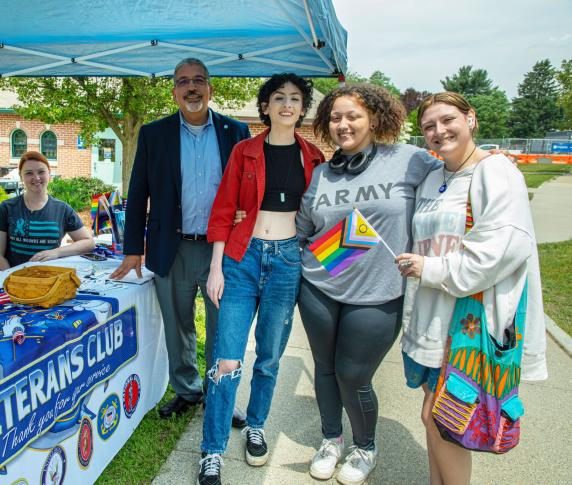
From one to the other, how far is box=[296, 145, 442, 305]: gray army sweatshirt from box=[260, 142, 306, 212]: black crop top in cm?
15

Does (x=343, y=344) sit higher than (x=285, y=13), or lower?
lower

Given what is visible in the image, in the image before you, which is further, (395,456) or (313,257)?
(395,456)

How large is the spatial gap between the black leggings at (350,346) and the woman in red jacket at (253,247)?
18cm

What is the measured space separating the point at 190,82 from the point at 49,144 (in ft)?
70.9

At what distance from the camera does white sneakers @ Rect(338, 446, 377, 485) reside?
2.50 m

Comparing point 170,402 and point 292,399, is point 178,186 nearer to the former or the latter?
point 170,402

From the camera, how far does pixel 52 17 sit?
3516mm

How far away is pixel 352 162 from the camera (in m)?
2.27

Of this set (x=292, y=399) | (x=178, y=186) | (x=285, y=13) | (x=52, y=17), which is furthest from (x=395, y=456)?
(x=52, y=17)

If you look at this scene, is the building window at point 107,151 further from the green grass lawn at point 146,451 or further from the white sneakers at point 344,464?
the white sneakers at point 344,464

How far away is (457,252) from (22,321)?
1826 millimetres

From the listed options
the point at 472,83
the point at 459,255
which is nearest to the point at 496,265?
the point at 459,255

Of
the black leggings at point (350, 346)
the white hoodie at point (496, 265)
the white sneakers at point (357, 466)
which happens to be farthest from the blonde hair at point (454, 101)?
the white sneakers at point (357, 466)

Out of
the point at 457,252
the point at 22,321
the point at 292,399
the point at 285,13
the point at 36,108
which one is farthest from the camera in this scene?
the point at 36,108
